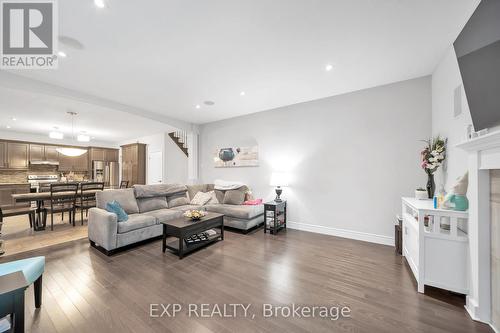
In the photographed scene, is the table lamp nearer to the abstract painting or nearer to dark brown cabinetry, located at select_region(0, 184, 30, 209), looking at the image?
the abstract painting

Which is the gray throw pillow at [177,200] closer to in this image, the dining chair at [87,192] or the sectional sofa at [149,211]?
the sectional sofa at [149,211]

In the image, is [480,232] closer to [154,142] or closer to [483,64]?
[483,64]

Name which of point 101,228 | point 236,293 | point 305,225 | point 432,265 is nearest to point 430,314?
point 432,265

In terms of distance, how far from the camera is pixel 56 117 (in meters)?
4.79

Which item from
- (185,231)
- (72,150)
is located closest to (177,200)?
(185,231)

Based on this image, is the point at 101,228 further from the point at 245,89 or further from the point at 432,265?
the point at 432,265

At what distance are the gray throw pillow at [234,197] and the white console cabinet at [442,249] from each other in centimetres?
315

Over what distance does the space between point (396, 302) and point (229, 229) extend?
9.91ft

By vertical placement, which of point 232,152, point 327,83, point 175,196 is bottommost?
point 175,196

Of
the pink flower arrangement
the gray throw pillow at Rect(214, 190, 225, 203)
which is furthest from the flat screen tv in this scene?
the gray throw pillow at Rect(214, 190, 225, 203)

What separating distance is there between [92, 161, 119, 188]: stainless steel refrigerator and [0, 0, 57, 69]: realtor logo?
6036 mm

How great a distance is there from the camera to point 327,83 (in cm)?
319

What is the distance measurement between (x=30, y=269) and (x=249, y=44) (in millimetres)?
3078

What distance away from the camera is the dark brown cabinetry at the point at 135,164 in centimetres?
685
